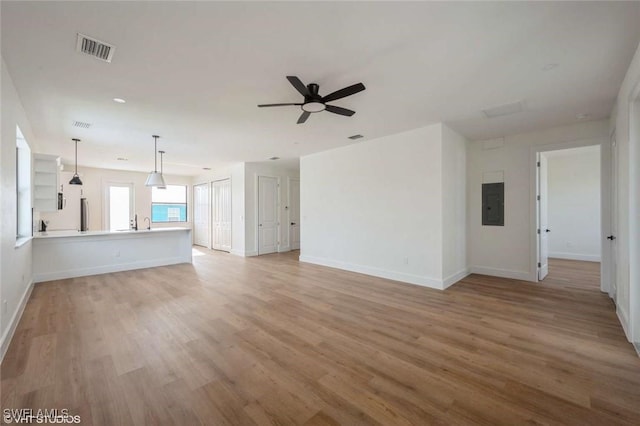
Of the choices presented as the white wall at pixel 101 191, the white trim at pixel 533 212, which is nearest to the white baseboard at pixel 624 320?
the white trim at pixel 533 212

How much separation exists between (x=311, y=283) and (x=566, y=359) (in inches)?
133

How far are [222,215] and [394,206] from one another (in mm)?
6173

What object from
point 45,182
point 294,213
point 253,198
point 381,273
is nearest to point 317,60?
point 381,273

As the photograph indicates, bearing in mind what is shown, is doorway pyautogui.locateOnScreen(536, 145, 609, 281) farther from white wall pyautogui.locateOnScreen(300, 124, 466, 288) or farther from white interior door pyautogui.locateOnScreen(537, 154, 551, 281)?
white wall pyautogui.locateOnScreen(300, 124, 466, 288)

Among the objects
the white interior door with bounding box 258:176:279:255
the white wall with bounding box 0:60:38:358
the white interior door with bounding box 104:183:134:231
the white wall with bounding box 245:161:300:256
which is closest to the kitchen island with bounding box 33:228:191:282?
the white wall with bounding box 245:161:300:256

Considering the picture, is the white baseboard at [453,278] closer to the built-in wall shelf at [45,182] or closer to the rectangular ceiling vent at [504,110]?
the rectangular ceiling vent at [504,110]

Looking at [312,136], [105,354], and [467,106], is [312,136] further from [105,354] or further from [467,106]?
[105,354]

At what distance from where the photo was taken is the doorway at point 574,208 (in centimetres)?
651

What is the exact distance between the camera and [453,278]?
4707mm

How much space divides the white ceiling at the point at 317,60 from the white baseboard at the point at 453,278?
2.64 m

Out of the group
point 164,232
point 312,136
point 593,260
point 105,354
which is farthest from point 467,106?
point 164,232

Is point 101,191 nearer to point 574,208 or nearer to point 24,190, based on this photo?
point 24,190

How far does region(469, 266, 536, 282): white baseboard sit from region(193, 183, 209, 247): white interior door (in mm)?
8580

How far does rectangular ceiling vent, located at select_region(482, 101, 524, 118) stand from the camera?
3.58m
